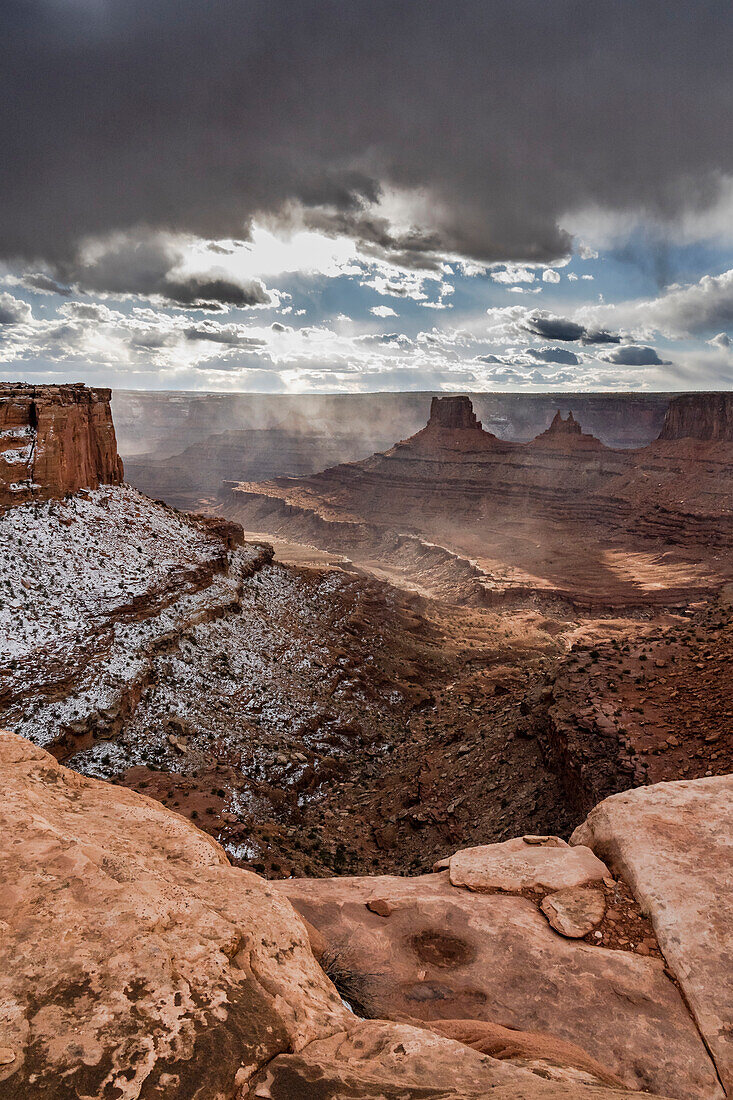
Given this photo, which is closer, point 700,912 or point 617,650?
point 700,912

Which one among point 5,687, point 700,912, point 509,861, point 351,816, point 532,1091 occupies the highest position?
point 532,1091

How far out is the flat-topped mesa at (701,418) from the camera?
8062 cm

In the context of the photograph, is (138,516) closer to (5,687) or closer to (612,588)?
(5,687)

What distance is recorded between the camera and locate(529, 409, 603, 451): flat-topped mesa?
306ft

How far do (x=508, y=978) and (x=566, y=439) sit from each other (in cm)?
9797

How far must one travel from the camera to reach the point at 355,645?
1231 inches

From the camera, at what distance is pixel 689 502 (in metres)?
68.9

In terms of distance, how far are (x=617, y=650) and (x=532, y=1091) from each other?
17.7m

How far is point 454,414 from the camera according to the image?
105 m

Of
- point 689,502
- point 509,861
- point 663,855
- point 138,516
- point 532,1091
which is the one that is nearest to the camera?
point 532,1091

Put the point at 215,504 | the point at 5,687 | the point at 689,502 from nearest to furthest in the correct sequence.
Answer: the point at 5,687
the point at 689,502
the point at 215,504

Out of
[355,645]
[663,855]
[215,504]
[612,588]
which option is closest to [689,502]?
[612,588]

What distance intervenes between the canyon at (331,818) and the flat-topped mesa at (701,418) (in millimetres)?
41920

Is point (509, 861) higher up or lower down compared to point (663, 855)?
lower down
